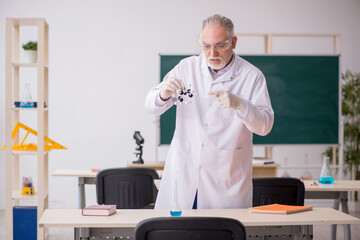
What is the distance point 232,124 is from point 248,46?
4.71m

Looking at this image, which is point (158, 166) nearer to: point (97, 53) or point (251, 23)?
point (97, 53)

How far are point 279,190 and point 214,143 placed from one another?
856 mm

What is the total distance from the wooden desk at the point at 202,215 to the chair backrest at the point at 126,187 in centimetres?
99

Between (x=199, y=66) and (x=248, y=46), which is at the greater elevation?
(x=248, y=46)

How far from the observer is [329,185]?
4.12 meters

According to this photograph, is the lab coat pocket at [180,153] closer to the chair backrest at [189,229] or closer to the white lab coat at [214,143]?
the white lab coat at [214,143]

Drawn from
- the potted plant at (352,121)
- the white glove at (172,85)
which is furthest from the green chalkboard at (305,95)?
the white glove at (172,85)

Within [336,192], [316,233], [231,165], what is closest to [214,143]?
[231,165]

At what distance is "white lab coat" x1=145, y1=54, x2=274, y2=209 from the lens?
2365 mm

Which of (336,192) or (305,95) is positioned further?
(305,95)

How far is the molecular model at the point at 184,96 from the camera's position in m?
2.36

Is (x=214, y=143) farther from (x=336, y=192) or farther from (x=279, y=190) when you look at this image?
(x=336, y=192)

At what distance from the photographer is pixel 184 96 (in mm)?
2381

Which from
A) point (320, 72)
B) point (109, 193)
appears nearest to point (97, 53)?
point (320, 72)
